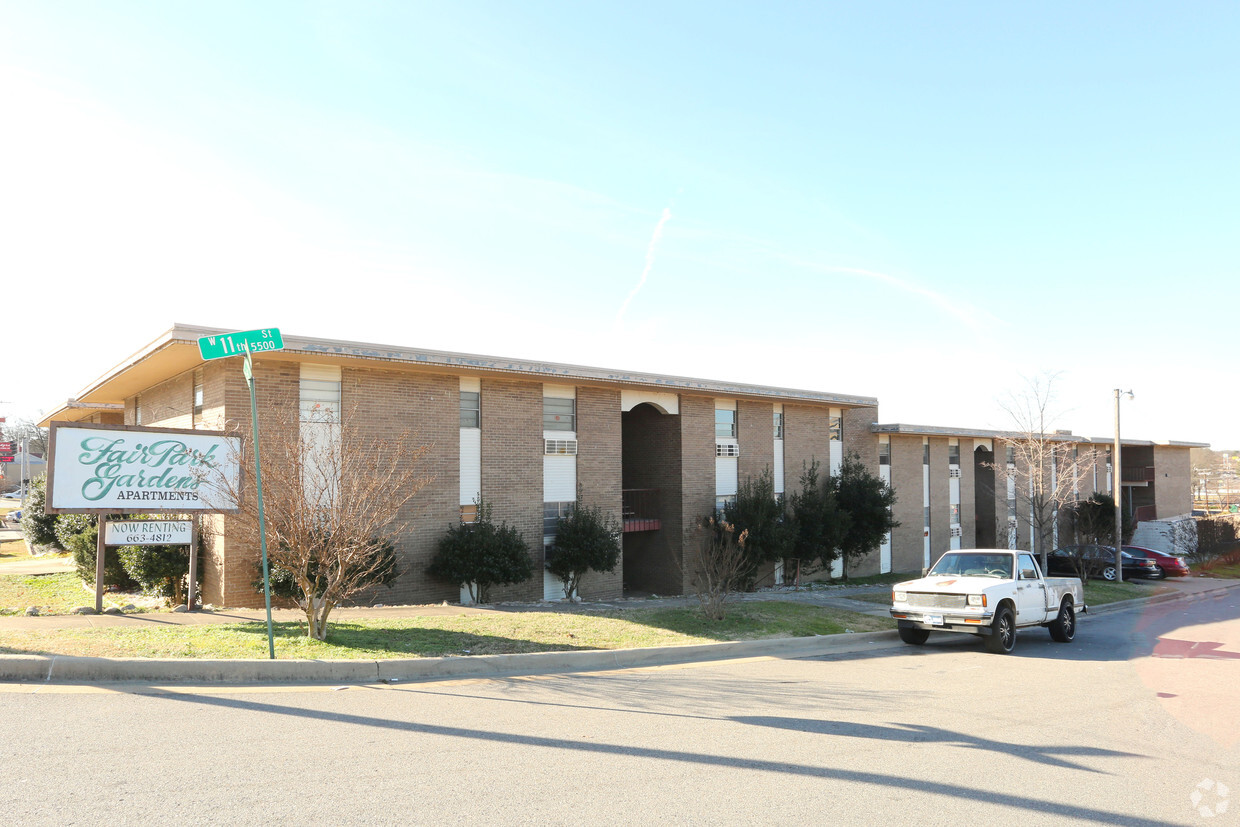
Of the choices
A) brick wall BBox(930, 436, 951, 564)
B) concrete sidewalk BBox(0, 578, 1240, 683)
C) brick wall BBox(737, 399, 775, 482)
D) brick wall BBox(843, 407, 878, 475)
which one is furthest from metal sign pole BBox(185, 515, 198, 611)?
brick wall BBox(930, 436, 951, 564)

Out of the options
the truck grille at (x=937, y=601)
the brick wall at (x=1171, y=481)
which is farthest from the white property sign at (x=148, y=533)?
the brick wall at (x=1171, y=481)

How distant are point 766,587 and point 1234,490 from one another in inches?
4918

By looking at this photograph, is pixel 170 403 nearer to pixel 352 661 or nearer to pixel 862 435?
pixel 352 661

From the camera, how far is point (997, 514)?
125ft

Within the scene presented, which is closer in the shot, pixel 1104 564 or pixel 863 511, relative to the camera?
pixel 863 511

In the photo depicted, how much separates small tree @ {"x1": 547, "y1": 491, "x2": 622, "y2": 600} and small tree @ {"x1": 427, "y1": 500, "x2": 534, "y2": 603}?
4.94ft

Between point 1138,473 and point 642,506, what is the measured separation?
39895 millimetres

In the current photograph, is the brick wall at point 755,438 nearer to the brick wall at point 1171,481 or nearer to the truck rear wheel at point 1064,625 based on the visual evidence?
the truck rear wheel at point 1064,625

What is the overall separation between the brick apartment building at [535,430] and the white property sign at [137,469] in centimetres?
165

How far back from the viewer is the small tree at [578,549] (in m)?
19.8

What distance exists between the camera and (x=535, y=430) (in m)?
20.0

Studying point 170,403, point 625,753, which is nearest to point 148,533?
point 170,403

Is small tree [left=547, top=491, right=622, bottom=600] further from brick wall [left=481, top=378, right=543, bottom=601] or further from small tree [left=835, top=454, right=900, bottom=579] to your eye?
small tree [left=835, top=454, right=900, bottom=579]

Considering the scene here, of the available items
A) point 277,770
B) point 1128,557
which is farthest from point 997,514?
point 277,770
